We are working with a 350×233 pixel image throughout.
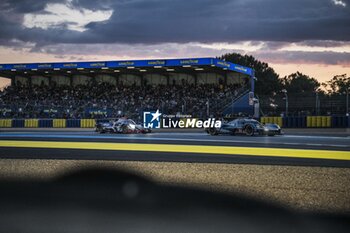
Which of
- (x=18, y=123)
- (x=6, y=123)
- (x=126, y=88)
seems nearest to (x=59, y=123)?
(x=18, y=123)

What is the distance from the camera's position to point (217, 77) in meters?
44.4

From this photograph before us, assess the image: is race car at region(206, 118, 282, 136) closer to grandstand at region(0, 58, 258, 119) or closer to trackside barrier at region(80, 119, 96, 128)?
grandstand at region(0, 58, 258, 119)

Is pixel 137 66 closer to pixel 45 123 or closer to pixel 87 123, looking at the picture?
pixel 87 123

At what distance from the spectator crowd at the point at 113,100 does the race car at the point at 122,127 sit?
20.3ft

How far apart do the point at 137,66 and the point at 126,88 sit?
14.9 ft

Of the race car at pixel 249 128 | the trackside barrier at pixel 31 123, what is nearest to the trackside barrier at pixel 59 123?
the trackside barrier at pixel 31 123

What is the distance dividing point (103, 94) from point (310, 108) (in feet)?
80.0

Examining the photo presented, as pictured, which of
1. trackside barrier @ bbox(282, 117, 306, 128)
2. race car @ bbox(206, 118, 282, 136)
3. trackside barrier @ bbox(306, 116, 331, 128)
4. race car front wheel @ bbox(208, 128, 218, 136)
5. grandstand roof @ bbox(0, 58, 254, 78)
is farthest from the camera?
grandstand roof @ bbox(0, 58, 254, 78)

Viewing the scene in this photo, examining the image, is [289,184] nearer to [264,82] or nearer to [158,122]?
[158,122]

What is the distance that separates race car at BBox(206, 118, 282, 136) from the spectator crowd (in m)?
7.54

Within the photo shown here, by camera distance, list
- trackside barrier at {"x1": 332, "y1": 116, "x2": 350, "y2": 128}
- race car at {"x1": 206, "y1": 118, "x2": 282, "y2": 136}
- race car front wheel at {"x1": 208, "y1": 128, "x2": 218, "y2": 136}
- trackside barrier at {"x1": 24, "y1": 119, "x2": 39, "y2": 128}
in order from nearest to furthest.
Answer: race car at {"x1": 206, "y1": 118, "x2": 282, "y2": 136} < race car front wheel at {"x1": 208, "y1": 128, "x2": 218, "y2": 136} < trackside barrier at {"x1": 332, "y1": 116, "x2": 350, "y2": 128} < trackside barrier at {"x1": 24, "y1": 119, "x2": 39, "y2": 128}

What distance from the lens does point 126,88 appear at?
4500 centimetres

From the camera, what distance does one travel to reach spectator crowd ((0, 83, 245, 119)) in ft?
98.4

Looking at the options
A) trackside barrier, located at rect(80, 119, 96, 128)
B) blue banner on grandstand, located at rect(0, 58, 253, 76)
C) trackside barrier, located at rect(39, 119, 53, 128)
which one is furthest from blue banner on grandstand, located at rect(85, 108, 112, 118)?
blue banner on grandstand, located at rect(0, 58, 253, 76)
